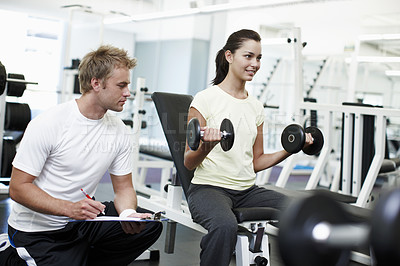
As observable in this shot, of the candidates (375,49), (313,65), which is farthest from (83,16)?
(375,49)

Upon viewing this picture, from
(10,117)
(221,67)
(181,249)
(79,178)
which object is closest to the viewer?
(79,178)

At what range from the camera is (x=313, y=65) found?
796 centimetres

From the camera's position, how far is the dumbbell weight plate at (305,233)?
76 cm

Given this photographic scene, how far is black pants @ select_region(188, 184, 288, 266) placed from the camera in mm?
1867

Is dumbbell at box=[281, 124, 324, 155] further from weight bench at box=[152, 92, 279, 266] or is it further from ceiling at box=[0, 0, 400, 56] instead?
ceiling at box=[0, 0, 400, 56]

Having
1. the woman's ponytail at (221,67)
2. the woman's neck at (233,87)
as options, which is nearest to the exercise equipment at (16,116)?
A: the woman's ponytail at (221,67)

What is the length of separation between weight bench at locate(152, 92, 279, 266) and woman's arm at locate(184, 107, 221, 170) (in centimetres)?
26

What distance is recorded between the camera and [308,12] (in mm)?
7578

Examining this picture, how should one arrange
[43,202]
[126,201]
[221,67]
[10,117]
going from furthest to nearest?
1. [10,117]
2. [221,67]
3. [126,201]
4. [43,202]

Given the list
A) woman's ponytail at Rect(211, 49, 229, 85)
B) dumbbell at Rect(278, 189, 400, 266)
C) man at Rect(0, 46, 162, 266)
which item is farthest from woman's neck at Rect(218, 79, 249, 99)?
dumbbell at Rect(278, 189, 400, 266)

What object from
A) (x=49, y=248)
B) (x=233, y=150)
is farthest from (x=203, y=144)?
(x=49, y=248)

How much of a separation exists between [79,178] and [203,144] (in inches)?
20.2

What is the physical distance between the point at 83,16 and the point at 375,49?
5.17 m

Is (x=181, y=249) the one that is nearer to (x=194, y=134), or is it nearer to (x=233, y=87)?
(x=233, y=87)
